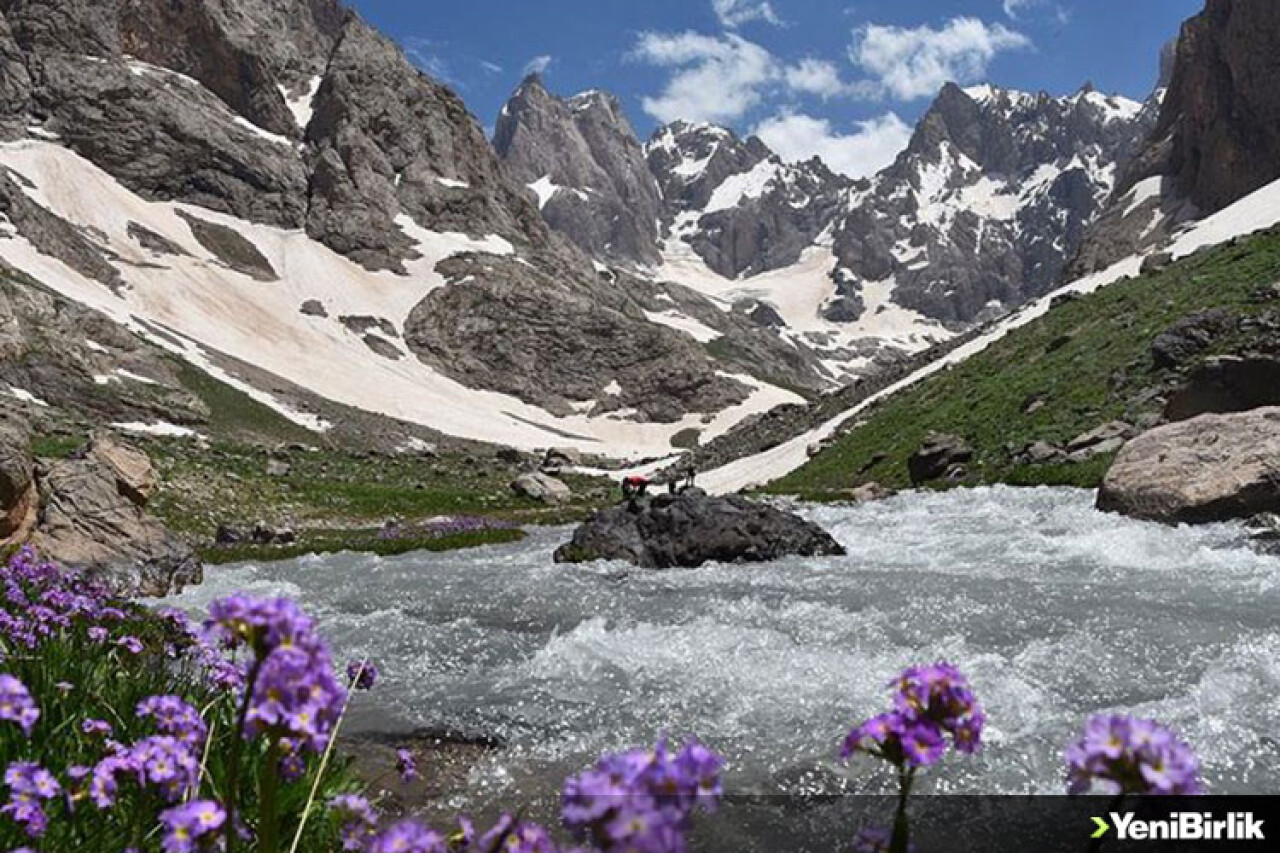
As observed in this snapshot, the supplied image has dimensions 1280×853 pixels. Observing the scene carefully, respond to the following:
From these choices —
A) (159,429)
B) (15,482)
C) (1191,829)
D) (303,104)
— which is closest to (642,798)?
(1191,829)

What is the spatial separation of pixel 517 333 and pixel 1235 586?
459 ft

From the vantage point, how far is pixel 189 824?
2850mm

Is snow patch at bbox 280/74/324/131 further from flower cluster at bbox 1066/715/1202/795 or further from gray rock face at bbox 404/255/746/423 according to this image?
flower cluster at bbox 1066/715/1202/795

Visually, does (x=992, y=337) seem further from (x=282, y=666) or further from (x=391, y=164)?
(x=391, y=164)

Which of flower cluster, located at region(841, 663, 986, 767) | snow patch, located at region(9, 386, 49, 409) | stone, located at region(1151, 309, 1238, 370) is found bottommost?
snow patch, located at region(9, 386, 49, 409)

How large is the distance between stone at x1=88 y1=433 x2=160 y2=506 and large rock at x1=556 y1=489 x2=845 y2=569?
1245 centimetres

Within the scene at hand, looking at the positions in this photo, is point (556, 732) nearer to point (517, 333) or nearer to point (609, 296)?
point (517, 333)

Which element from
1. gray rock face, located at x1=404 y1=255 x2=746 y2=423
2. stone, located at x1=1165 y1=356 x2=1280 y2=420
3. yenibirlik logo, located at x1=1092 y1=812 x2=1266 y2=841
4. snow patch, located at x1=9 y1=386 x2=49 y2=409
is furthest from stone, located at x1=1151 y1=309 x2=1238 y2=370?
gray rock face, located at x1=404 y1=255 x2=746 y2=423

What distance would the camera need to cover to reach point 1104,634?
11836 millimetres

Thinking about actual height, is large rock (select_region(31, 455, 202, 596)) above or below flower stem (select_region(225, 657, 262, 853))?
below

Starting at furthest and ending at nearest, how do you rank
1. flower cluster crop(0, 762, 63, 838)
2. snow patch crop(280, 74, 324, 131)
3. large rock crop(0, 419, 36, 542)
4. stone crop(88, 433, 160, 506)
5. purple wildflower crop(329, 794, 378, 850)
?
snow patch crop(280, 74, 324, 131)
stone crop(88, 433, 160, 506)
large rock crop(0, 419, 36, 542)
purple wildflower crop(329, 794, 378, 850)
flower cluster crop(0, 762, 63, 838)

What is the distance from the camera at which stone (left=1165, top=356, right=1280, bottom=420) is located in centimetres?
2666

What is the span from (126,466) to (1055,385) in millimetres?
37741

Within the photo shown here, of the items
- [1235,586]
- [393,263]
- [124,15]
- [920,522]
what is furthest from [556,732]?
[124,15]
